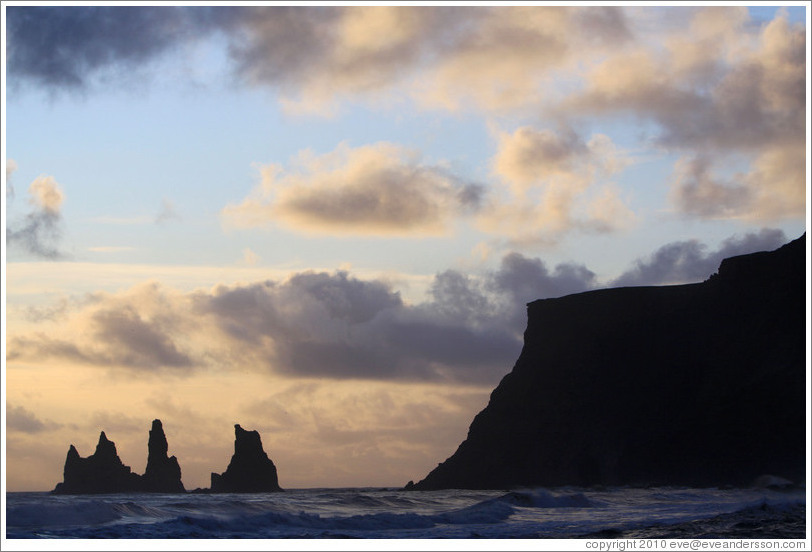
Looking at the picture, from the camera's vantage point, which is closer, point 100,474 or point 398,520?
point 398,520

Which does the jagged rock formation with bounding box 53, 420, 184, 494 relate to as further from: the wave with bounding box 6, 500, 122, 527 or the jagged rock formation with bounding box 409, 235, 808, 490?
the wave with bounding box 6, 500, 122, 527

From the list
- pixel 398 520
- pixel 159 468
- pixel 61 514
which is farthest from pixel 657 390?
pixel 159 468

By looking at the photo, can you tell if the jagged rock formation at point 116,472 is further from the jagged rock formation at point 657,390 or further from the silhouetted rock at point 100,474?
the jagged rock formation at point 657,390

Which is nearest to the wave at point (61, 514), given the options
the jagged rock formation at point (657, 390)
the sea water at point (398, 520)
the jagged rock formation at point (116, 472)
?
the sea water at point (398, 520)

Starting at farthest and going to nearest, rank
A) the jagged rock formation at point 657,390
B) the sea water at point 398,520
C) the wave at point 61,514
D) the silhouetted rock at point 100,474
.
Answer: the silhouetted rock at point 100,474 < the jagged rock formation at point 657,390 < the wave at point 61,514 < the sea water at point 398,520

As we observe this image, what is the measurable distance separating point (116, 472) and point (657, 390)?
208ft

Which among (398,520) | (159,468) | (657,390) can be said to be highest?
(657,390)

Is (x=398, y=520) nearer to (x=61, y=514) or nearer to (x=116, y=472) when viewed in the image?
(x=61, y=514)

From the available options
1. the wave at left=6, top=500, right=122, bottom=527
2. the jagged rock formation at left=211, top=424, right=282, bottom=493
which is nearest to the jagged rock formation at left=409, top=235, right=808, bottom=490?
the jagged rock formation at left=211, top=424, right=282, bottom=493

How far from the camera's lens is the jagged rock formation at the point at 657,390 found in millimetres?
71812

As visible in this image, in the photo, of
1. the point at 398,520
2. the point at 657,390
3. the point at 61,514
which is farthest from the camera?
the point at 657,390

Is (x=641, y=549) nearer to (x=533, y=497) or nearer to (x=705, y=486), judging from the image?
(x=533, y=497)

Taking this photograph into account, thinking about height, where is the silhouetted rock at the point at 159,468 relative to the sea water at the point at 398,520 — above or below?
A: above

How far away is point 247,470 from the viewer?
112312mm
